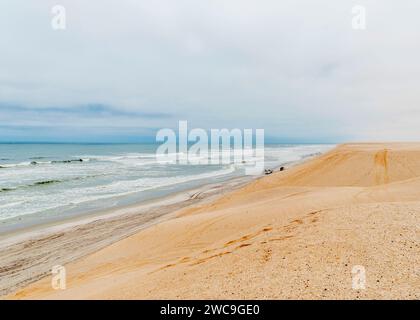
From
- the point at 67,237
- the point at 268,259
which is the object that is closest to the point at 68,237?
the point at 67,237

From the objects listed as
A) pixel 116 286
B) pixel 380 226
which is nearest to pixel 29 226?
pixel 116 286

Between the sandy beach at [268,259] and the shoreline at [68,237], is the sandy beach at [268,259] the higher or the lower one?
the higher one

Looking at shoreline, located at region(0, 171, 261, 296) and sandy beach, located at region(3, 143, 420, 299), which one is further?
shoreline, located at region(0, 171, 261, 296)

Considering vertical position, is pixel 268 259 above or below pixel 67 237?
above

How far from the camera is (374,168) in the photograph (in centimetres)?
2042

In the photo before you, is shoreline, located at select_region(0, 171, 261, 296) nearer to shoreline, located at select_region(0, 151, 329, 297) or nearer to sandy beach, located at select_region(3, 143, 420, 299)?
shoreline, located at select_region(0, 151, 329, 297)

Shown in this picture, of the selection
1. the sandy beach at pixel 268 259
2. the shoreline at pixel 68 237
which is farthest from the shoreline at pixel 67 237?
the sandy beach at pixel 268 259

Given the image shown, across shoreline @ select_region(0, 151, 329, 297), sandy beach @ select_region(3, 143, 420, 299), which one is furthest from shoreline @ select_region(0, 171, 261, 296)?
sandy beach @ select_region(3, 143, 420, 299)

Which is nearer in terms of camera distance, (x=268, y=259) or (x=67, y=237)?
(x=268, y=259)

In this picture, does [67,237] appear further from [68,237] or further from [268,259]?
[268,259]

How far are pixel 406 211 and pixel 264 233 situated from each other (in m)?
3.09

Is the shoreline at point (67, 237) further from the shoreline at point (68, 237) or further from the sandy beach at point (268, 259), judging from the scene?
the sandy beach at point (268, 259)
